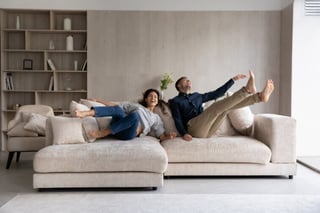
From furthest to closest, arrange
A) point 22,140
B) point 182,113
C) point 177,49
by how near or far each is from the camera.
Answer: point 177,49 → point 22,140 → point 182,113

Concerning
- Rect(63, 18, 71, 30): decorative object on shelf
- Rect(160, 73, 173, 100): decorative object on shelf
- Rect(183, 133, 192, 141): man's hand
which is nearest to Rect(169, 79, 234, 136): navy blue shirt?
Rect(183, 133, 192, 141): man's hand

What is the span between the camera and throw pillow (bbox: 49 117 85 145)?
12.0 ft

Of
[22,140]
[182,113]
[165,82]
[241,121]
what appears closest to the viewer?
[241,121]

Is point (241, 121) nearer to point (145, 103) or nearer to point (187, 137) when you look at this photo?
point (187, 137)

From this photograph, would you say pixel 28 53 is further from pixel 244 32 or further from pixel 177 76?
pixel 244 32

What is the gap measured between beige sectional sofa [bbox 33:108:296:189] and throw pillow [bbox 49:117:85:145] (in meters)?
0.10

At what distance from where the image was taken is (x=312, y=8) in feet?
18.6

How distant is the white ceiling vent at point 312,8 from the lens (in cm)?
565

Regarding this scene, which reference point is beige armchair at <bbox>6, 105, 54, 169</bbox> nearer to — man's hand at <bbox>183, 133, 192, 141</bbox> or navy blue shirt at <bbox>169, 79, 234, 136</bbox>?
navy blue shirt at <bbox>169, 79, 234, 136</bbox>

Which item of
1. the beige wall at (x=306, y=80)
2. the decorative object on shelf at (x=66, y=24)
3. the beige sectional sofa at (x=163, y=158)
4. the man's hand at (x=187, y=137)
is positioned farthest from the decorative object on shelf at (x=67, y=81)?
the beige wall at (x=306, y=80)

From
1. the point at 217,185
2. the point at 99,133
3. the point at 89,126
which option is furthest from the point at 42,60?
the point at 217,185

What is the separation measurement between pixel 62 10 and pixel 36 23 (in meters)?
0.54

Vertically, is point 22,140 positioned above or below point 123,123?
below

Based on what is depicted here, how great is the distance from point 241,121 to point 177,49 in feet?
7.33
